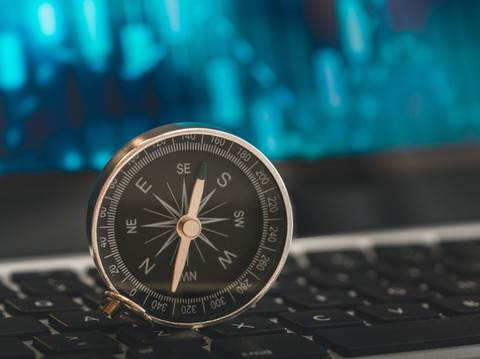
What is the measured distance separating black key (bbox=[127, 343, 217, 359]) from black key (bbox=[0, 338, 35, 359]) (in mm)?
67

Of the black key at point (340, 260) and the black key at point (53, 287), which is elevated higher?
the black key at point (340, 260)

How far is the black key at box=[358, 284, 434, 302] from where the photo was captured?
26.6 inches

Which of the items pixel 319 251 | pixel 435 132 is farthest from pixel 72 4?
pixel 435 132

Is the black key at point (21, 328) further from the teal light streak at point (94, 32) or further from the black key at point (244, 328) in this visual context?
the teal light streak at point (94, 32)

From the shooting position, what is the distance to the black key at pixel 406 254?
88 cm

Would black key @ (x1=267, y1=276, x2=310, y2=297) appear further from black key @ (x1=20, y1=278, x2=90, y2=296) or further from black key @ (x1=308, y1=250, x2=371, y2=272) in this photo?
black key @ (x1=20, y1=278, x2=90, y2=296)

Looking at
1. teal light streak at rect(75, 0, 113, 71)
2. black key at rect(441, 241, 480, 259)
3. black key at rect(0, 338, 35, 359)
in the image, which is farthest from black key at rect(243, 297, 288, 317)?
teal light streak at rect(75, 0, 113, 71)

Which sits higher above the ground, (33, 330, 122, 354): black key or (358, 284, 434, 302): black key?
(358, 284, 434, 302): black key

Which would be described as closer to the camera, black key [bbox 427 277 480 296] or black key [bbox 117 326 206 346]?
black key [bbox 117 326 206 346]

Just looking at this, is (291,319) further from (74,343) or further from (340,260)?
(340,260)

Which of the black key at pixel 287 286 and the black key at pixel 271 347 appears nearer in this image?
the black key at pixel 271 347

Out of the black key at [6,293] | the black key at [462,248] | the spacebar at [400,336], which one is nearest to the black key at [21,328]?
the black key at [6,293]

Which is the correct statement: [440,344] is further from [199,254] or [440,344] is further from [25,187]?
[25,187]

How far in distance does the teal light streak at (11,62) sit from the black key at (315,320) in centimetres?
51
